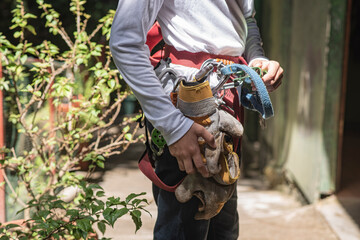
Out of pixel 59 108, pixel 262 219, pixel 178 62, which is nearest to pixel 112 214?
pixel 178 62

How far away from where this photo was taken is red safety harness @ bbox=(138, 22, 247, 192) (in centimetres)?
187

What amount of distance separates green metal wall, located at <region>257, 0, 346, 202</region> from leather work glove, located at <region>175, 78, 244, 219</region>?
2.91 metres

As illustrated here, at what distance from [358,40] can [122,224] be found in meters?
7.22

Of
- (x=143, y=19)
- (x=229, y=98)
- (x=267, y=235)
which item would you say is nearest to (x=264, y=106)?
(x=229, y=98)

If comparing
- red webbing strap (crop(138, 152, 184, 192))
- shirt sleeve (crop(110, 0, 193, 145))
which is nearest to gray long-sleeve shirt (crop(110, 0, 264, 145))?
shirt sleeve (crop(110, 0, 193, 145))

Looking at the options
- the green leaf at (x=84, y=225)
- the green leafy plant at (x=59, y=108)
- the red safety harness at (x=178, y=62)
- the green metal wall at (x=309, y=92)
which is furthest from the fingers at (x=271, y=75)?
the green metal wall at (x=309, y=92)

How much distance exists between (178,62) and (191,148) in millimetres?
372

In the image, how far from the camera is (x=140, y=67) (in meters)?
1.70

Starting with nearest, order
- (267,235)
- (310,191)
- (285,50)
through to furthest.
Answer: (267,235)
(310,191)
(285,50)

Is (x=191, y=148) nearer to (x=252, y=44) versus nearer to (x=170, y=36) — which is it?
(x=170, y=36)

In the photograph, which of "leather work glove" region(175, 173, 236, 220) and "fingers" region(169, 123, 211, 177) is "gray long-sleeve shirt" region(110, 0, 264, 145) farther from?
"leather work glove" region(175, 173, 236, 220)

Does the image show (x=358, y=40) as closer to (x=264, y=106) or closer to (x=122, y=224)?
(x=122, y=224)

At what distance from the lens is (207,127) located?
5.83 feet

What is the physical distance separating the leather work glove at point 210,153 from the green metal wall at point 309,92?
2.91 meters
